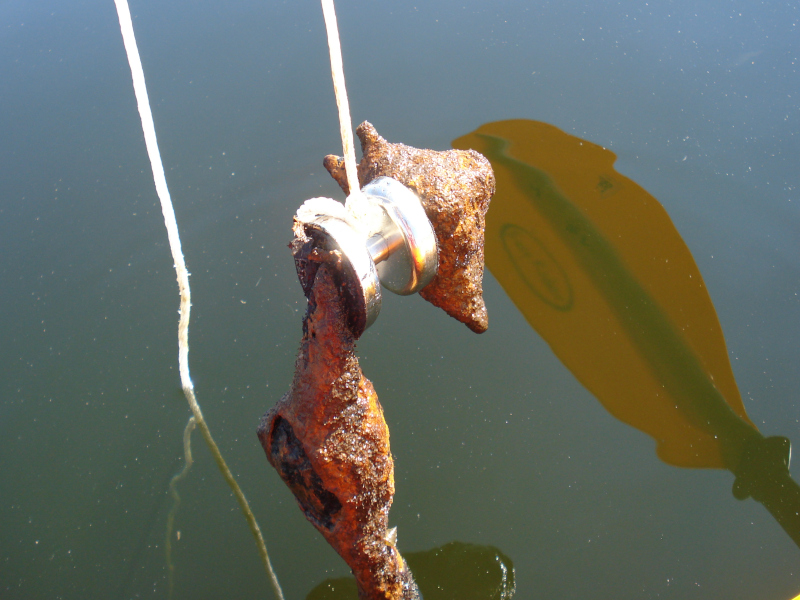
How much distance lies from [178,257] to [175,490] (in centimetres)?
46

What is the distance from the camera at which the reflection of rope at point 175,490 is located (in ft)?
3.76

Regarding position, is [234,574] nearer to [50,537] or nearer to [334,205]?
[50,537]

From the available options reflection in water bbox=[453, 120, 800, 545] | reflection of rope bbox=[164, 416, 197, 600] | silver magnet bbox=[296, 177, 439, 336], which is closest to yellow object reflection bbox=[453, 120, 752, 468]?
reflection in water bbox=[453, 120, 800, 545]

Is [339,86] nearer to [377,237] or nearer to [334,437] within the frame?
[377,237]

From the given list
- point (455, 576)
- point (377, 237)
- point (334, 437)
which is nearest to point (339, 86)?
point (377, 237)

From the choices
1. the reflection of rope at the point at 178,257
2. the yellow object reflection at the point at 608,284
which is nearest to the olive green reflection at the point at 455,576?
the reflection of rope at the point at 178,257

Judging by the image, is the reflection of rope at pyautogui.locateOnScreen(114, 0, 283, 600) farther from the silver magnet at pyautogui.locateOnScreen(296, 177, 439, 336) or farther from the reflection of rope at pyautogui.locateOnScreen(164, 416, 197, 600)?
the silver magnet at pyautogui.locateOnScreen(296, 177, 439, 336)

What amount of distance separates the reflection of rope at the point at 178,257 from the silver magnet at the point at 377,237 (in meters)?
0.36

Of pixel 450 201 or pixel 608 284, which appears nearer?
pixel 450 201

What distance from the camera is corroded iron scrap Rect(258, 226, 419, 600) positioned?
805 mm

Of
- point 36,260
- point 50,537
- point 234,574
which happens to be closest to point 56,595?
point 50,537

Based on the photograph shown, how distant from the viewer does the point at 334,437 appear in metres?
0.81

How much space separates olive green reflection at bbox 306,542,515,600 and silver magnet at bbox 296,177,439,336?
516 millimetres

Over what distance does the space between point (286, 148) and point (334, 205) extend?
1030mm
